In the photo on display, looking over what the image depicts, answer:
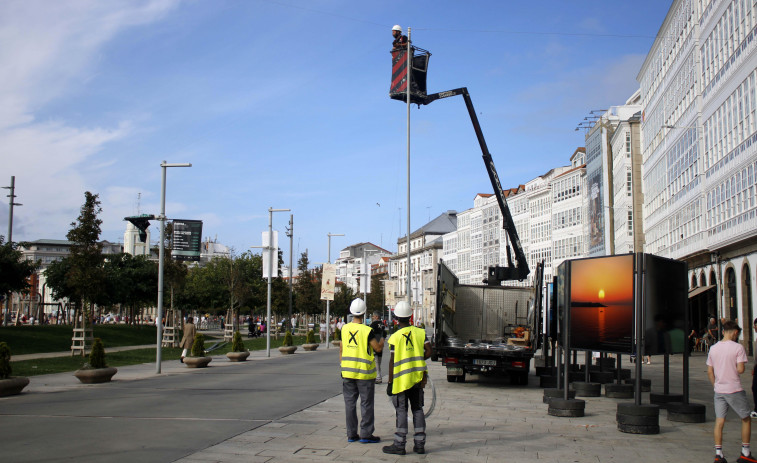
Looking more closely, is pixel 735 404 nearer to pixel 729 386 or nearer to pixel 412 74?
pixel 729 386

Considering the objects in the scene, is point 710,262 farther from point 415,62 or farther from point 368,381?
point 368,381

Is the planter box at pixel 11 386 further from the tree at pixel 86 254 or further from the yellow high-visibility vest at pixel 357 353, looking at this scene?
the tree at pixel 86 254

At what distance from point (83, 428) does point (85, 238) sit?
22036 mm

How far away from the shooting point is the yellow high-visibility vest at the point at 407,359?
9297 millimetres

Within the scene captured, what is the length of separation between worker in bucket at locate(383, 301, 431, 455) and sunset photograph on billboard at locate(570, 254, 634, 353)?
11.8 feet

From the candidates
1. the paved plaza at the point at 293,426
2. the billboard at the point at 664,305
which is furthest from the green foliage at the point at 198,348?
the billboard at the point at 664,305

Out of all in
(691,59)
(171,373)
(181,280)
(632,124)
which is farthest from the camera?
(632,124)

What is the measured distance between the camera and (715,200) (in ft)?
112

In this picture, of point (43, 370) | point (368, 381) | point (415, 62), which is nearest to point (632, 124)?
point (415, 62)

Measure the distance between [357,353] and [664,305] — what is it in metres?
5.04

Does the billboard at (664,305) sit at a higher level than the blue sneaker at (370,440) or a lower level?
higher

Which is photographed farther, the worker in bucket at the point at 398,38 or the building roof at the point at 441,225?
the building roof at the point at 441,225

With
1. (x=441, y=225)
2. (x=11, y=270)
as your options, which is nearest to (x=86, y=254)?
(x=11, y=270)

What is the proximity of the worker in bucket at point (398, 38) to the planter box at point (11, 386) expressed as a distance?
64.6 feet
